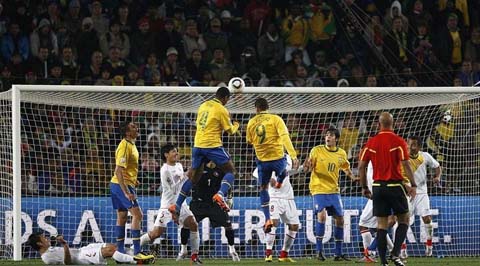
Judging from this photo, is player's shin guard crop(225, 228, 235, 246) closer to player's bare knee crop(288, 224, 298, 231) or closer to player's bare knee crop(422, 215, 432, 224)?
player's bare knee crop(288, 224, 298, 231)

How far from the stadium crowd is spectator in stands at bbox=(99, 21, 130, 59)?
2 cm

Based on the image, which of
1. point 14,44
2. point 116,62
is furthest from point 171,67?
point 14,44

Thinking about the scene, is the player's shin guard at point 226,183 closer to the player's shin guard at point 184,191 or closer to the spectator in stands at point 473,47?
the player's shin guard at point 184,191

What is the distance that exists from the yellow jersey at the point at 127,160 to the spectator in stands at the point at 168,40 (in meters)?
7.20

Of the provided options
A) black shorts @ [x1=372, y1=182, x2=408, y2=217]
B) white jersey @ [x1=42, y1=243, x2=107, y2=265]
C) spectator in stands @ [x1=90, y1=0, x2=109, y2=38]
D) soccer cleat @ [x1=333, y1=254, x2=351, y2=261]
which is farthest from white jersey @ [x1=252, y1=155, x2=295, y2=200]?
spectator in stands @ [x1=90, y1=0, x2=109, y2=38]

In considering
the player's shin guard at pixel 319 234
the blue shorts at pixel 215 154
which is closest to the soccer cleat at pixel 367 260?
the player's shin guard at pixel 319 234

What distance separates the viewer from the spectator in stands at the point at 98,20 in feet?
87.7

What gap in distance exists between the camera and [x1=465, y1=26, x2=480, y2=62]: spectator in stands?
28266 mm

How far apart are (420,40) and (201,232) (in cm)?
760

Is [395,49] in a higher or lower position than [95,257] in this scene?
higher

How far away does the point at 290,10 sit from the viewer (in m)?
28.4

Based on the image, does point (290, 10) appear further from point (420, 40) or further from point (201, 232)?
point (201, 232)

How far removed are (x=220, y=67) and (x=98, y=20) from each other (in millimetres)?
2714

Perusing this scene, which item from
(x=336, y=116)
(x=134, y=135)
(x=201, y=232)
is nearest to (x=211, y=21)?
(x=336, y=116)
